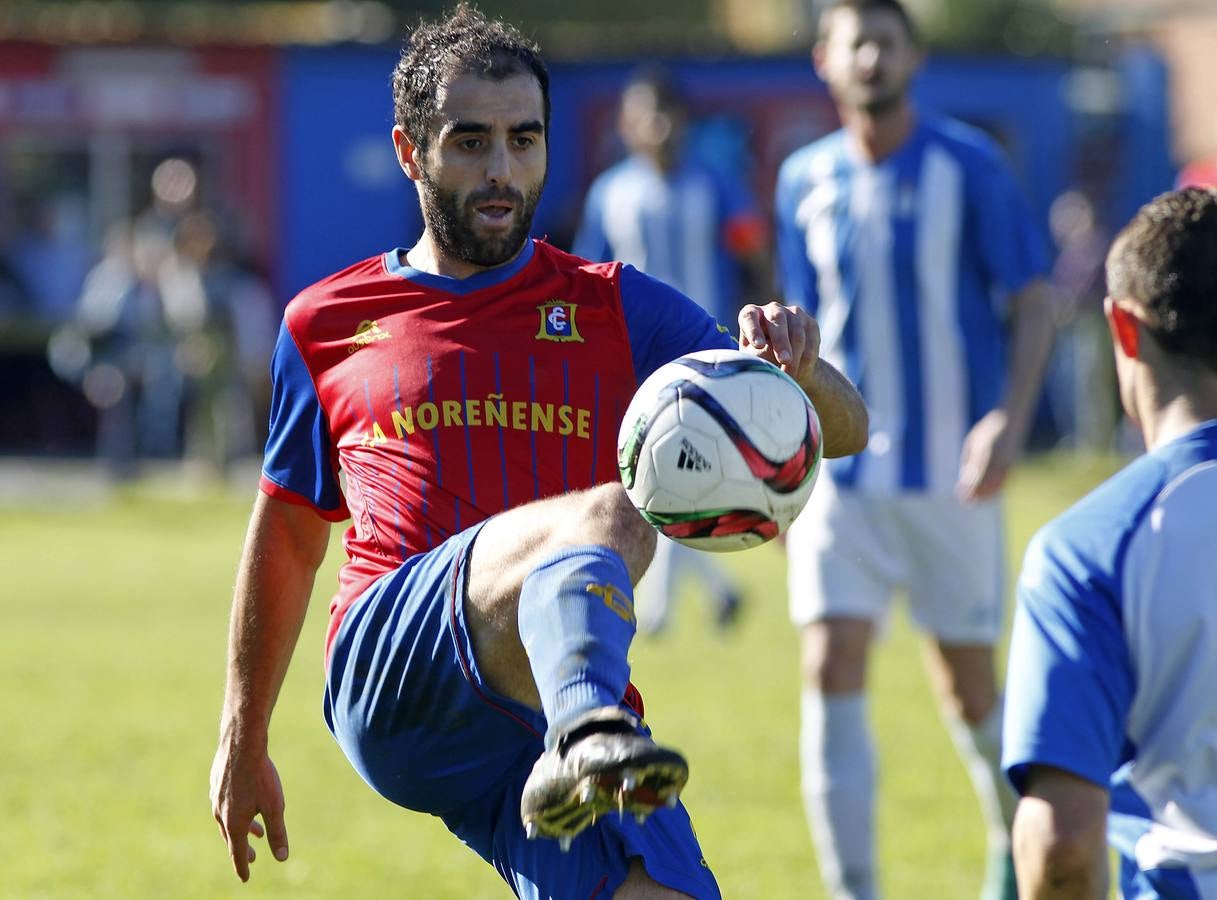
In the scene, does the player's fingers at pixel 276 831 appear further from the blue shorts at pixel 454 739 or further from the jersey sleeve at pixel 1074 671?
the jersey sleeve at pixel 1074 671

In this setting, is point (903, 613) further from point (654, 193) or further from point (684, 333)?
point (684, 333)

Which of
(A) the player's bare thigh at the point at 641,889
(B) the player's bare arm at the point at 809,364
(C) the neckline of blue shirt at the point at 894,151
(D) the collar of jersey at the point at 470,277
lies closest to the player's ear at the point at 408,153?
(D) the collar of jersey at the point at 470,277

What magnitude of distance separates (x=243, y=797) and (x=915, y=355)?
3.11m

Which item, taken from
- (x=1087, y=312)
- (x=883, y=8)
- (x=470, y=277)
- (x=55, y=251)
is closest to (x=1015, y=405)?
(x=883, y=8)

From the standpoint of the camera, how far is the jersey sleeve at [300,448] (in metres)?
4.32

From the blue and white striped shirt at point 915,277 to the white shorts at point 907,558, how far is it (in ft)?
0.26

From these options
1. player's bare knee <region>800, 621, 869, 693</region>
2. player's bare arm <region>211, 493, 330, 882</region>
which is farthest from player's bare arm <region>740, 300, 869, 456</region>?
player's bare knee <region>800, 621, 869, 693</region>

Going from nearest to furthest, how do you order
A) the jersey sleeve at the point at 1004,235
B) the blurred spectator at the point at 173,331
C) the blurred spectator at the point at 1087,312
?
the jersey sleeve at the point at 1004,235 → the blurred spectator at the point at 173,331 → the blurred spectator at the point at 1087,312

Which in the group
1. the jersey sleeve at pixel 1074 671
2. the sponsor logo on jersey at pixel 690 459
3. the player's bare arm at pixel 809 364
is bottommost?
the jersey sleeve at pixel 1074 671

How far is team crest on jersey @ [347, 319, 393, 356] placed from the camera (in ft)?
13.8

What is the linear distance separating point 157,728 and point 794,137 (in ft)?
48.5

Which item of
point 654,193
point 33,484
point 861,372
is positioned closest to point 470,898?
point 861,372

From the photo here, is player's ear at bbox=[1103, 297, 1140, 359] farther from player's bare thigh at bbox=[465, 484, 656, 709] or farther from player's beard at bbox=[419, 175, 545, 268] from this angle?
player's beard at bbox=[419, 175, 545, 268]

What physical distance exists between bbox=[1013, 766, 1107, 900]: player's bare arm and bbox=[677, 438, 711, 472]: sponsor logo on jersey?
0.81 metres
